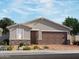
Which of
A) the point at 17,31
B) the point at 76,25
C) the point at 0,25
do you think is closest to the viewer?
the point at 17,31

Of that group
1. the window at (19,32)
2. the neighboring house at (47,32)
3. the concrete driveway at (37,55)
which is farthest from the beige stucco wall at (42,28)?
the concrete driveway at (37,55)

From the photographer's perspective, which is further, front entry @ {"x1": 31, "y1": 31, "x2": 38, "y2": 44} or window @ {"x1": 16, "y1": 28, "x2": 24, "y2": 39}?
front entry @ {"x1": 31, "y1": 31, "x2": 38, "y2": 44}

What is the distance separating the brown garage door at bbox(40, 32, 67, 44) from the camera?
49.3 m

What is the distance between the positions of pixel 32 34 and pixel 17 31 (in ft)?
11.3

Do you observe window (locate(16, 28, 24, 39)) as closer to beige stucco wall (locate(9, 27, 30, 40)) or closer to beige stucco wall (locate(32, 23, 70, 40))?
beige stucco wall (locate(9, 27, 30, 40))

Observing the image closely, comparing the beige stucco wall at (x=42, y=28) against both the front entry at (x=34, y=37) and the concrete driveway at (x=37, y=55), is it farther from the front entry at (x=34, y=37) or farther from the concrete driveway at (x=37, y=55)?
the concrete driveway at (x=37, y=55)

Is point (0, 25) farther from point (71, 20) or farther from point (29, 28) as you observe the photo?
point (29, 28)

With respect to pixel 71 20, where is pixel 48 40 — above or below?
below

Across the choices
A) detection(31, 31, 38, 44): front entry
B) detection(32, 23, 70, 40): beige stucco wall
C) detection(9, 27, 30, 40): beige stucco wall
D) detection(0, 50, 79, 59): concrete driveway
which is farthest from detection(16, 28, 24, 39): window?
detection(0, 50, 79, 59): concrete driveway

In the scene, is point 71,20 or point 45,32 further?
point 71,20

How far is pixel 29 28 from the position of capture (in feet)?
155

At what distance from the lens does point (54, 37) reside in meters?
49.4

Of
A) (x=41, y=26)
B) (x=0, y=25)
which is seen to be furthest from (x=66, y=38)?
(x=0, y=25)

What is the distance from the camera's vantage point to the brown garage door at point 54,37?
162 feet
